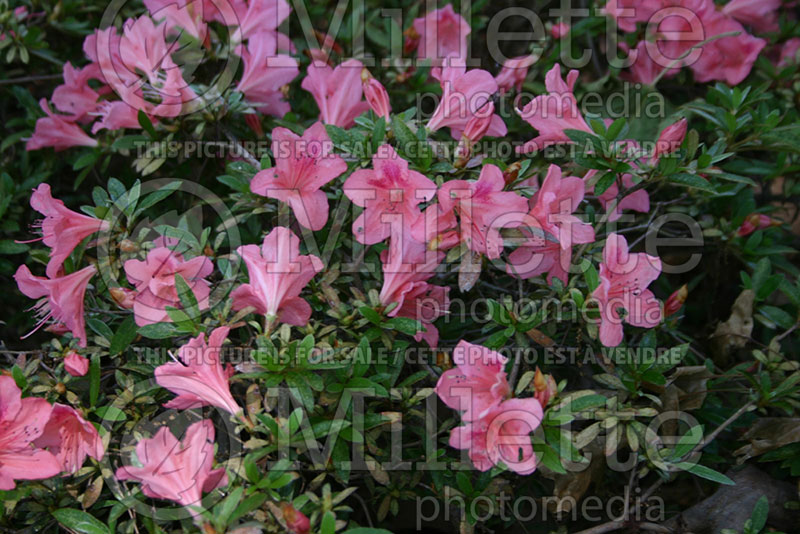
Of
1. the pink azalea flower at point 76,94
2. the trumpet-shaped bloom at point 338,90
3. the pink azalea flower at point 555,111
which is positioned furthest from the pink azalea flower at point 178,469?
the pink azalea flower at point 76,94

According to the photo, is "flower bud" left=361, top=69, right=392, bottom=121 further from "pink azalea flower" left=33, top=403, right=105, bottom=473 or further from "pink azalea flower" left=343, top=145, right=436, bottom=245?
"pink azalea flower" left=33, top=403, right=105, bottom=473

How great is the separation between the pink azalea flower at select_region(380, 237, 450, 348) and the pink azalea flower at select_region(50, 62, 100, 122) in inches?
44.5

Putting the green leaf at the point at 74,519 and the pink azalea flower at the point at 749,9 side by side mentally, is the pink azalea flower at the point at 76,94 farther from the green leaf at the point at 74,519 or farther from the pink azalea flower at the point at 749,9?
the pink azalea flower at the point at 749,9

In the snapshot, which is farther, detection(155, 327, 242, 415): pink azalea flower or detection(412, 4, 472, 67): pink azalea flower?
detection(412, 4, 472, 67): pink azalea flower

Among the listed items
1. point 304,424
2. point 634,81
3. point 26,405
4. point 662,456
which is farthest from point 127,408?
point 634,81

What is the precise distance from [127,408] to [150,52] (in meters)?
1.00

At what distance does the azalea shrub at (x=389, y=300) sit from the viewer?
1.54m

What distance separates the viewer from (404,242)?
5.45ft

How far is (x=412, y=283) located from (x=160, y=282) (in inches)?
22.5

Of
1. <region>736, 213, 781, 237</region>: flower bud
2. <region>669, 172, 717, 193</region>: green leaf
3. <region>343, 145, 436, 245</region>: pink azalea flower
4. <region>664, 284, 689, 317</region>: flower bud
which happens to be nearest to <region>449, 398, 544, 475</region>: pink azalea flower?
<region>343, 145, 436, 245</region>: pink azalea flower

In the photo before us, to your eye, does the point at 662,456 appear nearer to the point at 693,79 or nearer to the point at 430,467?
the point at 430,467

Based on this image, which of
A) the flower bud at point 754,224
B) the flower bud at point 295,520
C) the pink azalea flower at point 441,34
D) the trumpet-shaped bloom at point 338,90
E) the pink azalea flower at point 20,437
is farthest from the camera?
the pink azalea flower at point 441,34

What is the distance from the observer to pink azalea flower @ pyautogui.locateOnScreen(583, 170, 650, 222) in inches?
74.3

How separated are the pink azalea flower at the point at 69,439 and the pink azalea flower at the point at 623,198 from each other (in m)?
1.35
